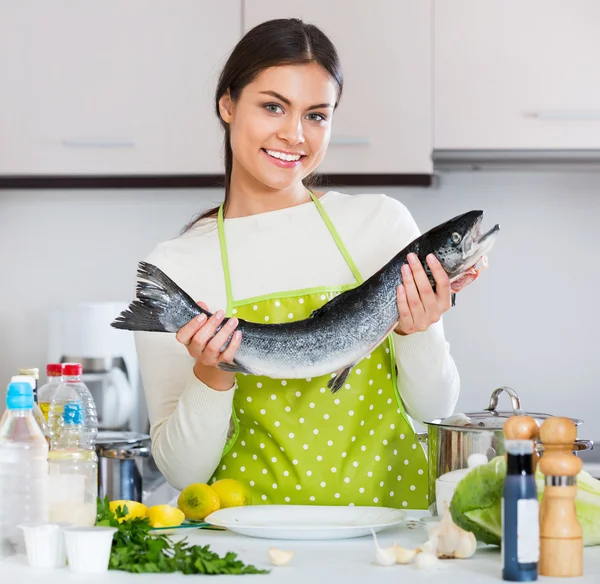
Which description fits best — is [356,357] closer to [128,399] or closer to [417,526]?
[417,526]

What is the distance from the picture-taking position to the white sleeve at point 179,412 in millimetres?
1708

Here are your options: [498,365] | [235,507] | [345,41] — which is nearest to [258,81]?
[235,507]

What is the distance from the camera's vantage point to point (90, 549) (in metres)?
1.15

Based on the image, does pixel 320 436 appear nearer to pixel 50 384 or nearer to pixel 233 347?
pixel 233 347

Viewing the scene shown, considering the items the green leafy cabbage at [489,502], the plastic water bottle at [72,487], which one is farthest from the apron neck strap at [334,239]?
the green leafy cabbage at [489,502]

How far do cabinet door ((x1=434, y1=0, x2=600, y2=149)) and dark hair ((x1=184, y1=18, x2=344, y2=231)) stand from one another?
1.14 m

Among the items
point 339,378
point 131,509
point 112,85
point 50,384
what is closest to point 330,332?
point 339,378

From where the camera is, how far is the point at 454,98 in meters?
2.99

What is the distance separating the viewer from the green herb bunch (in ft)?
3.70

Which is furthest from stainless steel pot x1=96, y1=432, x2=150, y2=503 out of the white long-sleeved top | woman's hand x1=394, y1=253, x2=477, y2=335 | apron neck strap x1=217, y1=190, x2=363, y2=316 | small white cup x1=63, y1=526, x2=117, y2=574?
small white cup x1=63, y1=526, x2=117, y2=574

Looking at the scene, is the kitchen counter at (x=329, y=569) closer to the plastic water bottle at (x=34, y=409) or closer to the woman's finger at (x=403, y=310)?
the plastic water bottle at (x=34, y=409)

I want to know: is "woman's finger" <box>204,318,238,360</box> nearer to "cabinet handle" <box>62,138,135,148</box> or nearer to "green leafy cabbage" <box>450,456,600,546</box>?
"green leafy cabbage" <box>450,456,600,546</box>

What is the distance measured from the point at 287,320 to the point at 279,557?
72 cm

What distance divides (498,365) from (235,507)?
75.9 inches
